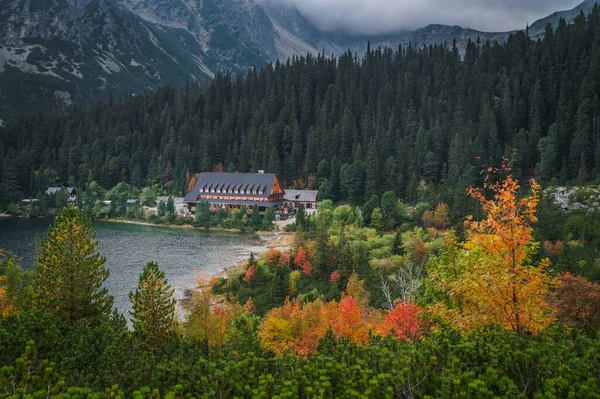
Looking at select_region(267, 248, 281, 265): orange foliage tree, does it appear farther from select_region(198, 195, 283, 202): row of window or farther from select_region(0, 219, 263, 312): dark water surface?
select_region(198, 195, 283, 202): row of window

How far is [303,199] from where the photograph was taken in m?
93.6

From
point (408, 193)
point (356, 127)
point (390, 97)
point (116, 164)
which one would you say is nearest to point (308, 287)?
point (408, 193)

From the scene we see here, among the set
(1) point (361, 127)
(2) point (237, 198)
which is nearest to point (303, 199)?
(2) point (237, 198)

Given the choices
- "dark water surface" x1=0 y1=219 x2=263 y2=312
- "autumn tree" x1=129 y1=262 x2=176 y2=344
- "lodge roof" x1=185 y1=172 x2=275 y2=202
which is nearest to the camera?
"autumn tree" x1=129 y1=262 x2=176 y2=344

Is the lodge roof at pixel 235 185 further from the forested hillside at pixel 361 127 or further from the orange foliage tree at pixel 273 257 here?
the orange foliage tree at pixel 273 257

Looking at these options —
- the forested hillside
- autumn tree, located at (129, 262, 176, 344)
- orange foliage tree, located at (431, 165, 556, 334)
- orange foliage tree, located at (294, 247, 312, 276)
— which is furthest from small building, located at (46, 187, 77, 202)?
orange foliage tree, located at (431, 165, 556, 334)

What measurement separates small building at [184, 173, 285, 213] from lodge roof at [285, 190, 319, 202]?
6.54 ft

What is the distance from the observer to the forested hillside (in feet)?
272

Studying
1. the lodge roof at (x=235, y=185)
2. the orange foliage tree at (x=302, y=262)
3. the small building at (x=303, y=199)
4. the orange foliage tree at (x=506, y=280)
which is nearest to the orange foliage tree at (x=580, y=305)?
the orange foliage tree at (x=506, y=280)

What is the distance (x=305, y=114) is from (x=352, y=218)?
58.9 metres

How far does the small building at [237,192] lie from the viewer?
3728 inches

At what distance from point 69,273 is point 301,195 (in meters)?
71.6

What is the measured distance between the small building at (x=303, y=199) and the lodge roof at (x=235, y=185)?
470 centimetres

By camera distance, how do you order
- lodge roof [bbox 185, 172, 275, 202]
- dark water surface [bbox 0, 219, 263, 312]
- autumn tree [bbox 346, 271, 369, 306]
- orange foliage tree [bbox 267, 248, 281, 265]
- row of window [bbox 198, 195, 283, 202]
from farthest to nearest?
lodge roof [bbox 185, 172, 275, 202] < row of window [bbox 198, 195, 283, 202] < dark water surface [bbox 0, 219, 263, 312] < orange foliage tree [bbox 267, 248, 281, 265] < autumn tree [bbox 346, 271, 369, 306]
